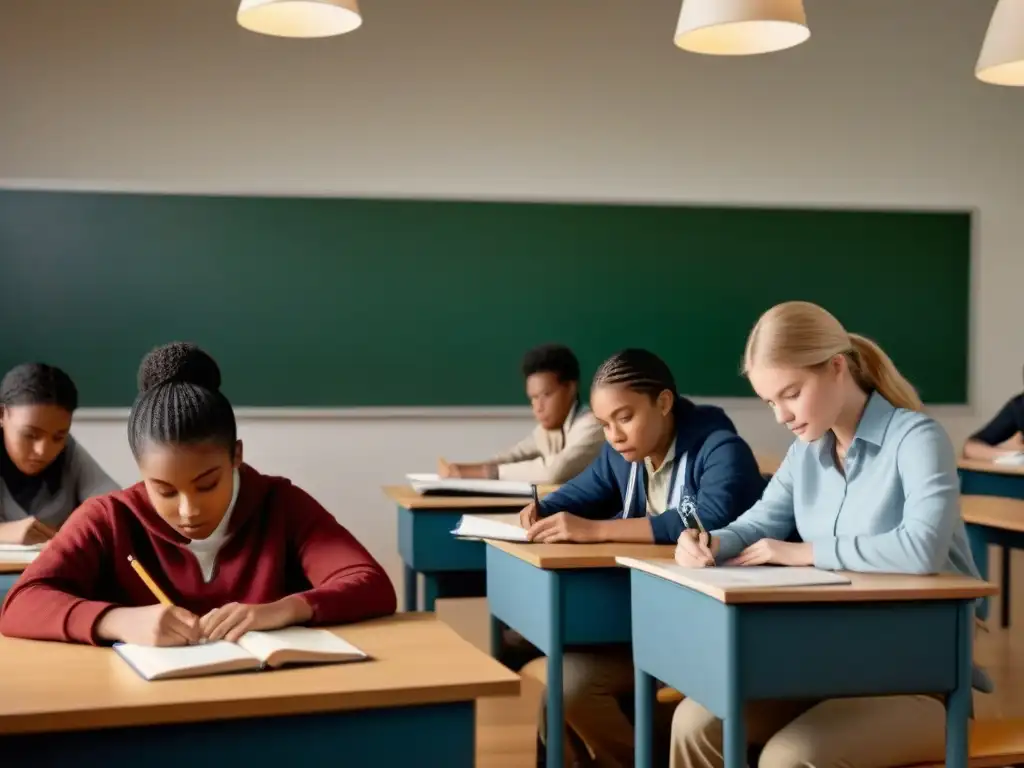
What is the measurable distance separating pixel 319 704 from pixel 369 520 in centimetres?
424

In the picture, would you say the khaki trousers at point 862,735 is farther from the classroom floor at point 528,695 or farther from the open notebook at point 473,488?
the open notebook at point 473,488

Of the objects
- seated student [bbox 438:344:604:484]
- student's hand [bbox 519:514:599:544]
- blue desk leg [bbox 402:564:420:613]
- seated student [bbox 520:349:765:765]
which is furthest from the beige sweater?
student's hand [bbox 519:514:599:544]

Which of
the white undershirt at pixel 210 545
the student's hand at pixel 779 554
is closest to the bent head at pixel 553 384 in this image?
the student's hand at pixel 779 554

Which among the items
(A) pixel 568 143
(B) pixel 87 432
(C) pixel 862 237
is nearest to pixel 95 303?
(B) pixel 87 432

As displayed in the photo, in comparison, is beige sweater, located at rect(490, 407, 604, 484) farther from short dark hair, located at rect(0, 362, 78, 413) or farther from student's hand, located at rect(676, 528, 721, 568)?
student's hand, located at rect(676, 528, 721, 568)

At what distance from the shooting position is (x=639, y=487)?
3256mm

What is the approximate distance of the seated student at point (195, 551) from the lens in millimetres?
1854

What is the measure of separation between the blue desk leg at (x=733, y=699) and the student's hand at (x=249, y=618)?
0.69 metres

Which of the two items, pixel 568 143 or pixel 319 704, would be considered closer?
pixel 319 704

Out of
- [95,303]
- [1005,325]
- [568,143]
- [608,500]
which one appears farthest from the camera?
[1005,325]

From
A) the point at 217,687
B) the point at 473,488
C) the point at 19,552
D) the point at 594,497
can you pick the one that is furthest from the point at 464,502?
the point at 217,687

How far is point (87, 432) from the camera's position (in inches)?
215

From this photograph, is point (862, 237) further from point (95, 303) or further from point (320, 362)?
point (95, 303)

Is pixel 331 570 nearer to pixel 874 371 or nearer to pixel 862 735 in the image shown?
pixel 862 735
